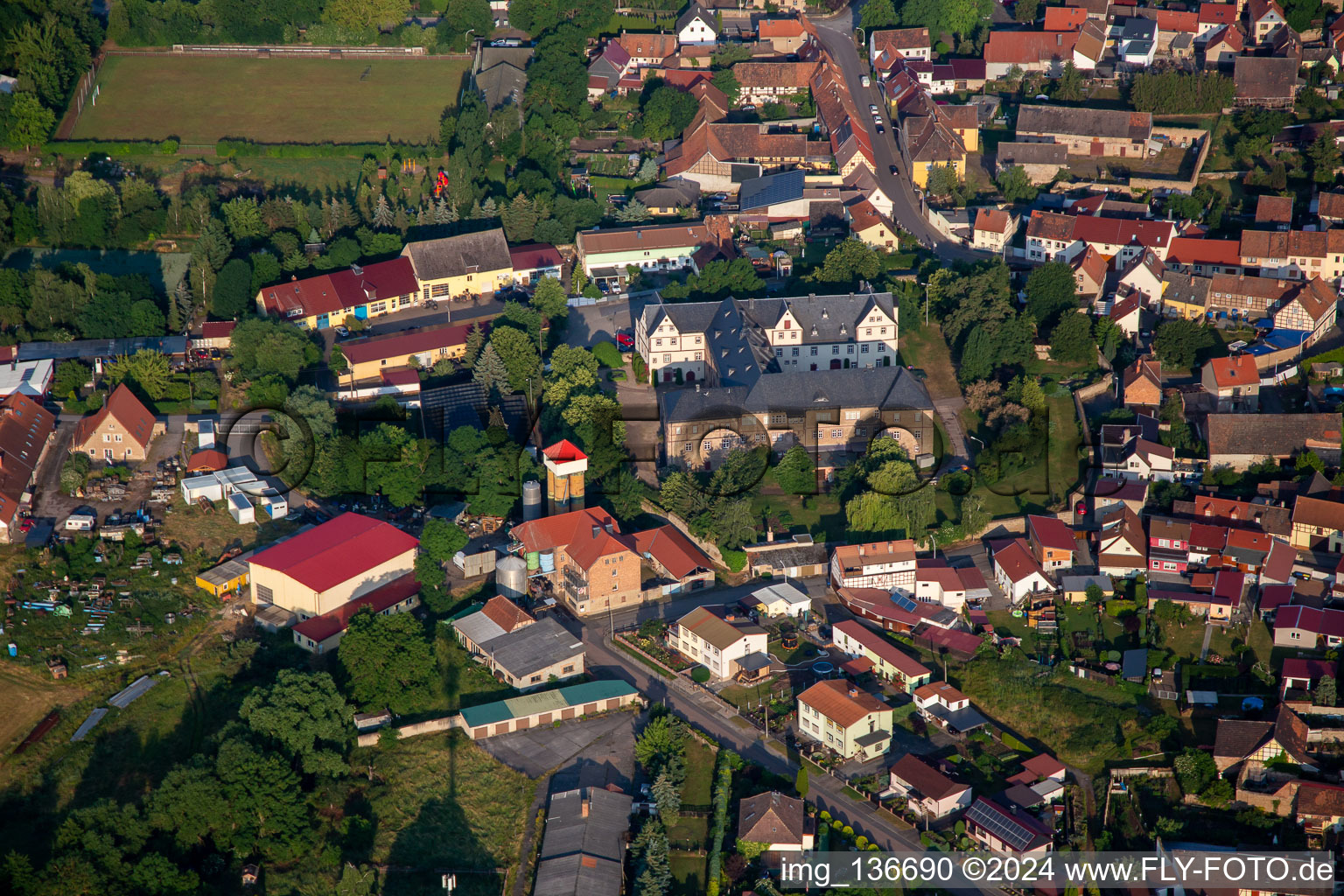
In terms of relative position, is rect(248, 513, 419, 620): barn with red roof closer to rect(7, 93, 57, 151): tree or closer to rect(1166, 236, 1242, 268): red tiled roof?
rect(7, 93, 57, 151): tree

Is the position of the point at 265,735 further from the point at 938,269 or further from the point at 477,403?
the point at 938,269

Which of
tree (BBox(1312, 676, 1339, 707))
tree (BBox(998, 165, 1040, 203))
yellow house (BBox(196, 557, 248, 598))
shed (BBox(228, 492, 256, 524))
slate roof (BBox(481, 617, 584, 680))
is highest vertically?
tree (BBox(998, 165, 1040, 203))

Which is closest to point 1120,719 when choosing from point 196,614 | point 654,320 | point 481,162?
point 654,320

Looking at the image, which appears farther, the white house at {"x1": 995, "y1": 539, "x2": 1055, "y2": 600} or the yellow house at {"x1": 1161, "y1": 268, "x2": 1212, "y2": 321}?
the yellow house at {"x1": 1161, "y1": 268, "x2": 1212, "y2": 321}

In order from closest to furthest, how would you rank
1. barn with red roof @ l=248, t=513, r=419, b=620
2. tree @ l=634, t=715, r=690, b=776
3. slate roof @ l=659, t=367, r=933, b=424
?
tree @ l=634, t=715, r=690, b=776 → barn with red roof @ l=248, t=513, r=419, b=620 → slate roof @ l=659, t=367, r=933, b=424

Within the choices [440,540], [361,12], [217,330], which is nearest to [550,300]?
[217,330]

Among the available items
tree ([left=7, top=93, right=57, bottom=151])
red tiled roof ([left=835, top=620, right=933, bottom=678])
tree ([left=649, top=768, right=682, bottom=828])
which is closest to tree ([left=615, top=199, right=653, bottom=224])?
red tiled roof ([left=835, top=620, right=933, bottom=678])
